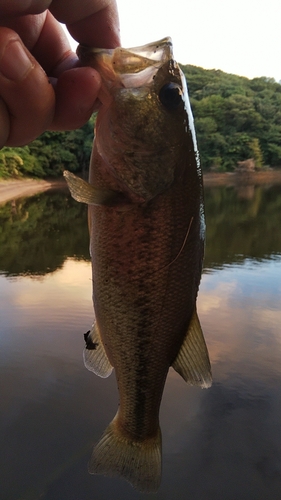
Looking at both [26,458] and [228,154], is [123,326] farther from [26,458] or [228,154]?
[228,154]

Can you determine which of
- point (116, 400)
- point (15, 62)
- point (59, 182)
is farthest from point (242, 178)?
point (15, 62)

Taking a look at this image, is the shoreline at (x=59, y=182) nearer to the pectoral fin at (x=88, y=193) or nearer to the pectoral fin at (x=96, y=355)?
the pectoral fin at (x=96, y=355)

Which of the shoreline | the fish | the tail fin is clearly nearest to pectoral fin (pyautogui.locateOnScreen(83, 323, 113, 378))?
the fish

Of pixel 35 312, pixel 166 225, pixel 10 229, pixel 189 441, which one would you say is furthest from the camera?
pixel 10 229

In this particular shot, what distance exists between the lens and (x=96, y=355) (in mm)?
1871

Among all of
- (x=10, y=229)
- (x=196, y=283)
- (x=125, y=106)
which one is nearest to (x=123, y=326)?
(x=196, y=283)

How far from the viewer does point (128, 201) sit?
5.31ft

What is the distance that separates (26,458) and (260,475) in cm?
327

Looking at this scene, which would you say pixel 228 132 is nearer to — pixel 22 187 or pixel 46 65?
pixel 22 187

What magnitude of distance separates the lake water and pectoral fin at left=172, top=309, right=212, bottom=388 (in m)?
4.37

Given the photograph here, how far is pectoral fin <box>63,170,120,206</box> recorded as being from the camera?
1.49 metres

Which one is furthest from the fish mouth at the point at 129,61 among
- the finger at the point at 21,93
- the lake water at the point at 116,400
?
the lake water at the point at 116,400

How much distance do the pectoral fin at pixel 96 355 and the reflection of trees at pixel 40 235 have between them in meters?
12.3

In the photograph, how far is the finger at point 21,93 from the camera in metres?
1.33
